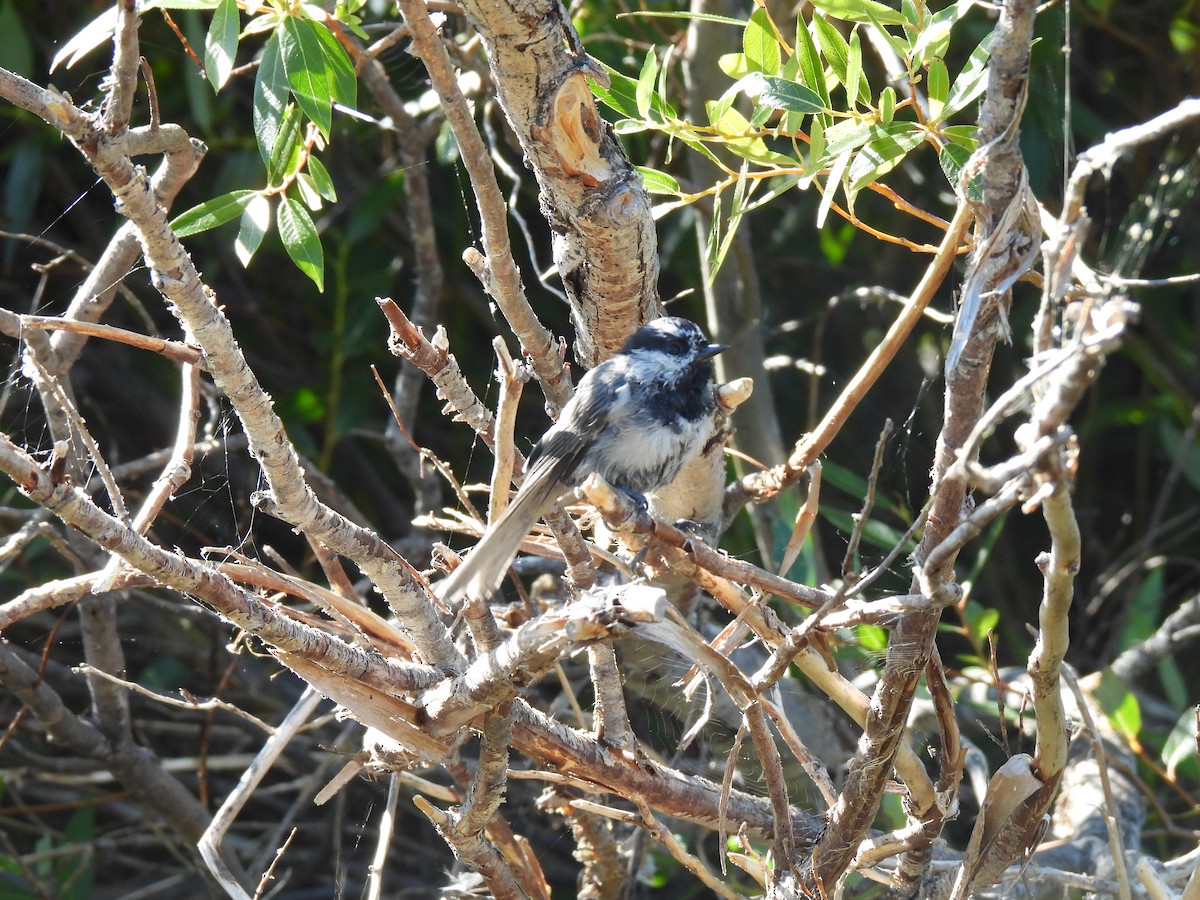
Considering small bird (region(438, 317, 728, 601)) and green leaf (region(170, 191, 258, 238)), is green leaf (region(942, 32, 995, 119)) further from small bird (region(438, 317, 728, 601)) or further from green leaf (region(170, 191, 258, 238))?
green leaf (region(170, 191, 258, 238))

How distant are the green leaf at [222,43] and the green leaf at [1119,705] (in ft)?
8.23

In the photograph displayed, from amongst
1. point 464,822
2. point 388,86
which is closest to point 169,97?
point 388,86

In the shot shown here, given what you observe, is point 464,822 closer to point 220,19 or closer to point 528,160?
point 528,160

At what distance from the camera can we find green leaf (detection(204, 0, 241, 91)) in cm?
172

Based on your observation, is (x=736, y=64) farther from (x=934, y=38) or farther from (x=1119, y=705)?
(x=1119, y=705)

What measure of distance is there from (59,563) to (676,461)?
7.71 ft

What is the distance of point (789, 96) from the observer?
1.69 meters

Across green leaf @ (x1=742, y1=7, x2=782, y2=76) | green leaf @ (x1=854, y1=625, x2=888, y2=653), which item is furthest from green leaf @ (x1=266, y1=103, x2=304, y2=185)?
green leaf @ (x1=854, y1=625, x2=888, y2=653)

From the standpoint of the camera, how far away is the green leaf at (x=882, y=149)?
171 centimetres

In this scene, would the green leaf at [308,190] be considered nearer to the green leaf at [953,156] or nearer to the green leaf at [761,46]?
the green leaf at [761,46]

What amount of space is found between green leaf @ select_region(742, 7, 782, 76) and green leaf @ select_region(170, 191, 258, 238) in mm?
902

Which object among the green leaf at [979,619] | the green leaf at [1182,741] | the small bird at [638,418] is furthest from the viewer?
the green leaf at [979,619]

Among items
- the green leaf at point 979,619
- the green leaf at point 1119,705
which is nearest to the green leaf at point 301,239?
the green leaf at point 979,619

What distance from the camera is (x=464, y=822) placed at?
1711 mm
